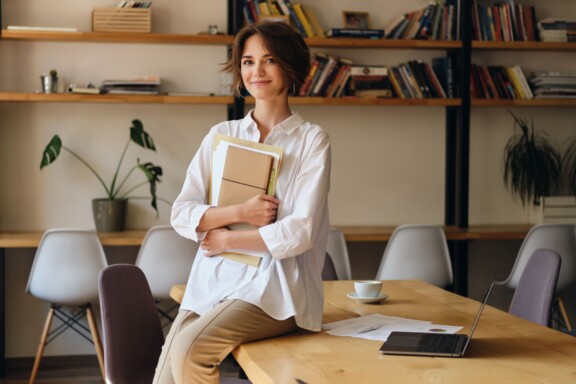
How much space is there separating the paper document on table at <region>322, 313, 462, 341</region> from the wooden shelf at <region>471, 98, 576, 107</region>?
2920 mm

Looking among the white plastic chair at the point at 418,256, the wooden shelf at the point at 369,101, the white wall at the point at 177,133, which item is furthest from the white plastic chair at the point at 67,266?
the white plastic chair at the point at 418,256

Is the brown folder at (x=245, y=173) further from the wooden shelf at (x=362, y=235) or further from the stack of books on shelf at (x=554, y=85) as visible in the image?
the stack of books on shelf at (x=554, y=85)

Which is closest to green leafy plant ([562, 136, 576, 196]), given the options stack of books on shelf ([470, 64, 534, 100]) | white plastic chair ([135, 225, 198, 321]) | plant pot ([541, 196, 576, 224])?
plant pot ([541, 196, 576, 224])

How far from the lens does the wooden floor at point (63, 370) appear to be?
477cm

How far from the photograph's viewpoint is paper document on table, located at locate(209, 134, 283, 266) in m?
2.28

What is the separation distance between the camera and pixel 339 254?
4520mm

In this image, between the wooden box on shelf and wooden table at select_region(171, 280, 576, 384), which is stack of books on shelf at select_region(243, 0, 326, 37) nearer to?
the wooden box on shelf

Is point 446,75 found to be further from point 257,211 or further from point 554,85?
point 257,211

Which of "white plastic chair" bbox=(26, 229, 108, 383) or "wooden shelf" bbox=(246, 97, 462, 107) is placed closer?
"white plastic chair" bbox=(26, 229, 108, 383)

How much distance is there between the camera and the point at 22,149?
16.7ft

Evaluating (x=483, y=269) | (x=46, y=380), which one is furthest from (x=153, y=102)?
(x=483, y=269)

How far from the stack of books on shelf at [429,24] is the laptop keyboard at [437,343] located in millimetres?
3434

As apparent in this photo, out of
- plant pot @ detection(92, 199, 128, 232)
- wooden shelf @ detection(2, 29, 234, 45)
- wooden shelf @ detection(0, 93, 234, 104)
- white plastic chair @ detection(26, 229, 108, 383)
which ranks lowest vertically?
white plastic chair @ detection(26, 229, 108, 383)

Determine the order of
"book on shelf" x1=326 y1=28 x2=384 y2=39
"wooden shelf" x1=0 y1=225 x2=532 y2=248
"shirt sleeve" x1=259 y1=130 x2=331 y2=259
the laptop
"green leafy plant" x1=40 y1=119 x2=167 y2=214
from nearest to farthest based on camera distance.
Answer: the laptop
"shirt sleeve" x1=259 y1=130 x2=331 y2=259
"wooden shelf" x1=0 y1=225 x2=532 y2=248
"green leafy plant" x1=40 y1=119 x2=167 y2=214
"book on shelf" x1=326 y1=28 x2=384 y2=39
